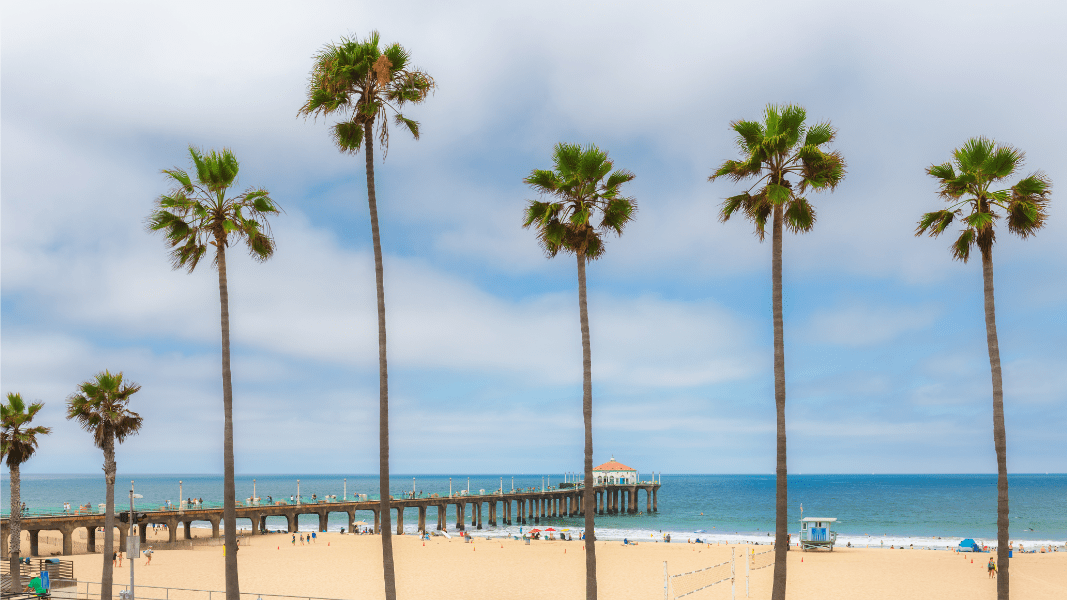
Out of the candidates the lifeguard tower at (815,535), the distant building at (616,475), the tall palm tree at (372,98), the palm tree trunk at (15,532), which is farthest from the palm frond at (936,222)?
the distant building at (616,475)

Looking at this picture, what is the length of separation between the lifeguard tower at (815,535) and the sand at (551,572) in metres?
0.91

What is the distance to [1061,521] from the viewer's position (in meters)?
115

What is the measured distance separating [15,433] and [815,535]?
1930 inches

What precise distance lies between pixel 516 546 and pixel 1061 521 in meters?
95.3

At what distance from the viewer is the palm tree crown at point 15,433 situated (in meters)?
28.2

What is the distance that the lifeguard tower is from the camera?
2165 inches

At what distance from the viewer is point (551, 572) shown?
140 feet

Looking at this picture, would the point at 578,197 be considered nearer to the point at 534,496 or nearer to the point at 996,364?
the point at 996,364

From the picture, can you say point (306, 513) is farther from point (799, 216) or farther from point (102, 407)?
point (799, 216)

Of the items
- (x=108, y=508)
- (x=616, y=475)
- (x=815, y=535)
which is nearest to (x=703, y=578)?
(x=815, y=535)

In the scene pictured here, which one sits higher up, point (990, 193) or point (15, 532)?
point (990, 193)

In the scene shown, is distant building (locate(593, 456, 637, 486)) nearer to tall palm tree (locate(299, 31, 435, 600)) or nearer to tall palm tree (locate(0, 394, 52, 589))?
tall palm tree (locate(0, 394, 52, 589))

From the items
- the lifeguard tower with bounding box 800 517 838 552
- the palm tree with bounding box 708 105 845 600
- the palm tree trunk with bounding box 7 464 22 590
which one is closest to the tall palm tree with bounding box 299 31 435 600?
the palm tree with bounding box 708 105 845 600

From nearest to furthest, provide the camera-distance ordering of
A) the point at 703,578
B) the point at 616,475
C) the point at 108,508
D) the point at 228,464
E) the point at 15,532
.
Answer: the point at 228,464
the point at 108,508
the point at 15,532
the point at 703,578
the point at 616,475
